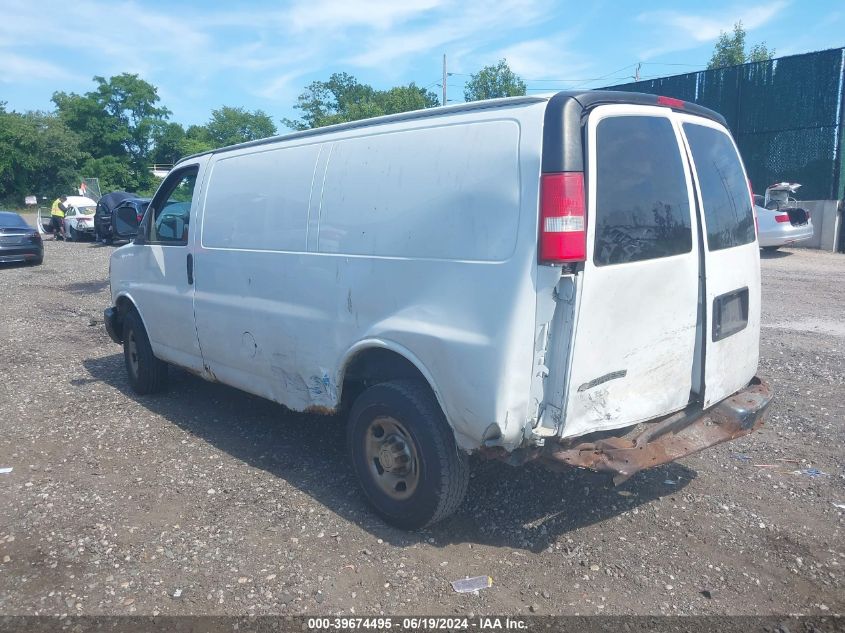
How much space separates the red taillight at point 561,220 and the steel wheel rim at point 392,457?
1330 millimetres

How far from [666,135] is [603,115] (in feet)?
1.69

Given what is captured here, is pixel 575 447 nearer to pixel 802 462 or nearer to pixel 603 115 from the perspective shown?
pixel 603 115

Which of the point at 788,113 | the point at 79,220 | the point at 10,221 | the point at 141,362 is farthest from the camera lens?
the point at 79,220

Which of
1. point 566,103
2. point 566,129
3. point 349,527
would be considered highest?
point 566,103

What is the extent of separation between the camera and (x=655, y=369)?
366cm

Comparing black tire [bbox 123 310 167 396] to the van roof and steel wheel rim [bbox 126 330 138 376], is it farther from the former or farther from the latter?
the van roof

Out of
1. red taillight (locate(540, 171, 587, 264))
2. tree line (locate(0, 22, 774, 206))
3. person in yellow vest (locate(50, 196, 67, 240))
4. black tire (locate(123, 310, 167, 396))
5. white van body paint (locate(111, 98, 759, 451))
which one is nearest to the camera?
red taillight (locate(540, 171, 587, 264))

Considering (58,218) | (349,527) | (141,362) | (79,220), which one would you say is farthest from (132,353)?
(58,218)

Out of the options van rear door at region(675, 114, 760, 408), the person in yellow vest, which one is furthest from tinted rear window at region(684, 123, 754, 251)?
the person in yellow vest

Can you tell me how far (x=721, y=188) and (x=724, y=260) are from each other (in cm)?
44

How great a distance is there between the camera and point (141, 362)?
6578mm

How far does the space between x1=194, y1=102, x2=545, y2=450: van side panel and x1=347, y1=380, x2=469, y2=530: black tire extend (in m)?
0.17

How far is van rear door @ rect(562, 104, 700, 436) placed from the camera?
3330 millimetres

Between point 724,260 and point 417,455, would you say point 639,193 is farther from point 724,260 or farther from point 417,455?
point 417,455
